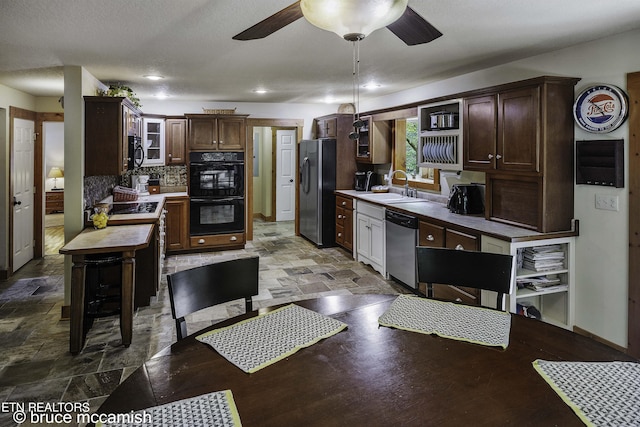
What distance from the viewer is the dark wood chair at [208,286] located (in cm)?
172

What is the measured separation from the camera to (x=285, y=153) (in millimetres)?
8906

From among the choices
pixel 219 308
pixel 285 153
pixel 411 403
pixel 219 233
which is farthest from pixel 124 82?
pixel 411 403

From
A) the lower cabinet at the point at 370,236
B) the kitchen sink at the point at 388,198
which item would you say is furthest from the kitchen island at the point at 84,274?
the kitchen sink at the point at 388,198

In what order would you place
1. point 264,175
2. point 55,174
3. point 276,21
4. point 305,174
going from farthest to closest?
point 55,174, point 264,175, point 305,174, point 276,21

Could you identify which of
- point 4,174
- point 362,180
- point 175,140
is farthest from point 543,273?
point 4,174

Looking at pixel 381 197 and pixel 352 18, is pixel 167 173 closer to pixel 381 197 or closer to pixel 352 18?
pixel 381 197

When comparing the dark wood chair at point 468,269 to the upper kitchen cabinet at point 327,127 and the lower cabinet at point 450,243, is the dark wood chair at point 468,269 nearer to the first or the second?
the lower cabinet at point 450,243

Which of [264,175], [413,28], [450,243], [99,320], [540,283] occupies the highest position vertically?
[413,28]

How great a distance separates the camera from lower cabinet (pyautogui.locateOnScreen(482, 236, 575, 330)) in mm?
3252

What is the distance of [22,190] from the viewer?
5.58m

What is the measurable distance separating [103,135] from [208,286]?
2915mm

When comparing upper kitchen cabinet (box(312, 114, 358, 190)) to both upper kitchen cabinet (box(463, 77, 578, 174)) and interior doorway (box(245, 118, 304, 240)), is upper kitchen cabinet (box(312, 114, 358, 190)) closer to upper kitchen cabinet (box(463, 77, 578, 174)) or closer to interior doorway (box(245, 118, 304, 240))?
interior doorway (box(245, 118, 304, 240))

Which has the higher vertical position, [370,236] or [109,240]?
[109,240]

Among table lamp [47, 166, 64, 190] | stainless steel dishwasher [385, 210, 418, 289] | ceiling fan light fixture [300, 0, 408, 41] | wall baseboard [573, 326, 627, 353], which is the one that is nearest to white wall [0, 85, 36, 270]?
stainless steel dishwasher [385, 210, 418, 289]
